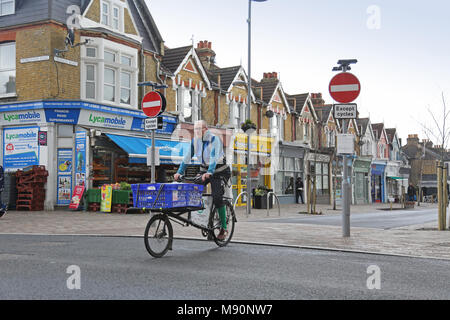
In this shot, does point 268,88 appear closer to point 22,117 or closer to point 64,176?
point 64,176

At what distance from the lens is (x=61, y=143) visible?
19.9 m

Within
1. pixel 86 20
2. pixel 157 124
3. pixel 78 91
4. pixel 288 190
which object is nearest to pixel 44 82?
pixel 78 91

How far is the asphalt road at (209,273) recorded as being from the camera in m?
4.85

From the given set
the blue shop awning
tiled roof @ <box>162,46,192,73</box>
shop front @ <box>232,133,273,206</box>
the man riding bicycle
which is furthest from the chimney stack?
the man riding bicycle

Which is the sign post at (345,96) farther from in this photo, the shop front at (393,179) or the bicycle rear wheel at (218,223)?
the shop front at (393,179)

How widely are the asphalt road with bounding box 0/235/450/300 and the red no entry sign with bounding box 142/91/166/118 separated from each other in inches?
141

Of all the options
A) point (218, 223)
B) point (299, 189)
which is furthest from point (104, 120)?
point (299, 189)

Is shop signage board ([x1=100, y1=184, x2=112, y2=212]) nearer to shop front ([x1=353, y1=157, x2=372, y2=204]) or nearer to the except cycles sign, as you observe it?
the except cycles sign

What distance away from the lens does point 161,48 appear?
24609mm

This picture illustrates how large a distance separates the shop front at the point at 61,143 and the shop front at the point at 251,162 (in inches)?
348

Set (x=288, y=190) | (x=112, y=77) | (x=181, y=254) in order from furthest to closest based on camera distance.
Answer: (x=288, y=190) → (x=112, y=77) → (x=181, y=254)
